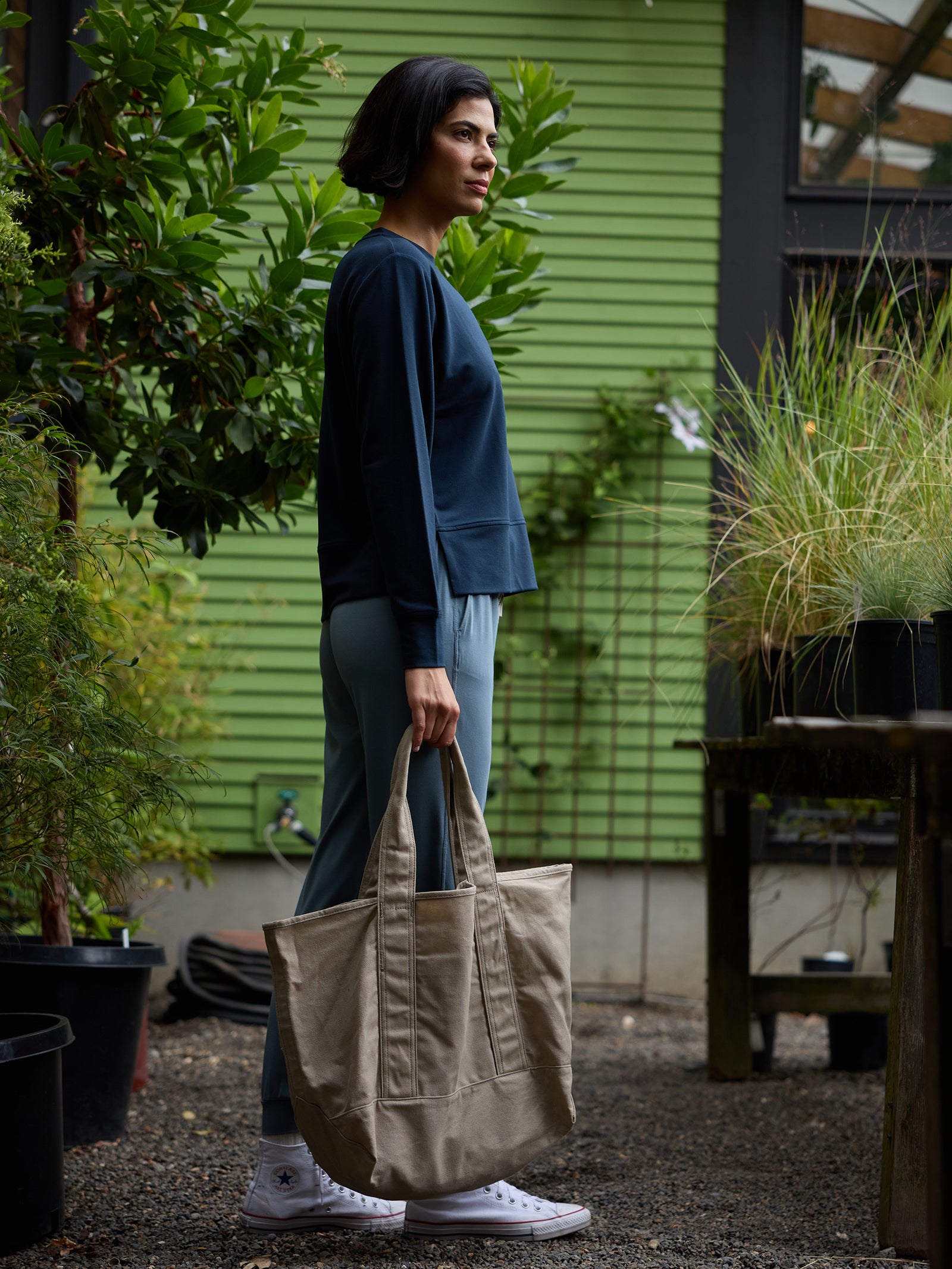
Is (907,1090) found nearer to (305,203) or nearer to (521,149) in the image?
(305,203)

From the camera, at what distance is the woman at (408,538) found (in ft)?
5.51

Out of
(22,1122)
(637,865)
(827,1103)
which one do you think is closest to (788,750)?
(827,1103)

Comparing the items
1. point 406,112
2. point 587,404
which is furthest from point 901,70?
point 406,112

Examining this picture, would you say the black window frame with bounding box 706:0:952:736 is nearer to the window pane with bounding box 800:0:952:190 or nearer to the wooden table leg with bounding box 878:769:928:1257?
the window pane with bounding box 800:0:952:190

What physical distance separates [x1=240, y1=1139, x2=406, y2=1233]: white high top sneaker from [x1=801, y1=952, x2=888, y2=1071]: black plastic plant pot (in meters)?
1.69

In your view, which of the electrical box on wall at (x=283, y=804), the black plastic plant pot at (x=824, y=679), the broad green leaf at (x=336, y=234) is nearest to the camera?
the black plastic plant pot at (x=824, y=679)

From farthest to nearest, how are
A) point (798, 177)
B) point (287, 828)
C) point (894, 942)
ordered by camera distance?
point (798, 177), point (287, 828), point (894, 942)

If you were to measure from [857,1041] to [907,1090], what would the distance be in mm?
1454

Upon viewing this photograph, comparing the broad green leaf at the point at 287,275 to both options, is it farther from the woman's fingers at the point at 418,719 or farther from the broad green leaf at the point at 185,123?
the woman's fingers at the point at 418,719

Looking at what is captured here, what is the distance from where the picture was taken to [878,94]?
4555 mm

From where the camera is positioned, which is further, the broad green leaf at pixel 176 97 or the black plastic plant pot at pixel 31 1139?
the broad green leaf at pixel 176 97

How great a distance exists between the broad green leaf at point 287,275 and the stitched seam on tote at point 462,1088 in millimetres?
1451

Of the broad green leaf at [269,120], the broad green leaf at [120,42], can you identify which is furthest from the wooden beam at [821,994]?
the broad green leaf at [120,42]

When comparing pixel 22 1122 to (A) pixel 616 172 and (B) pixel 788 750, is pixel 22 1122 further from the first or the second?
(A) pixel 616 172
